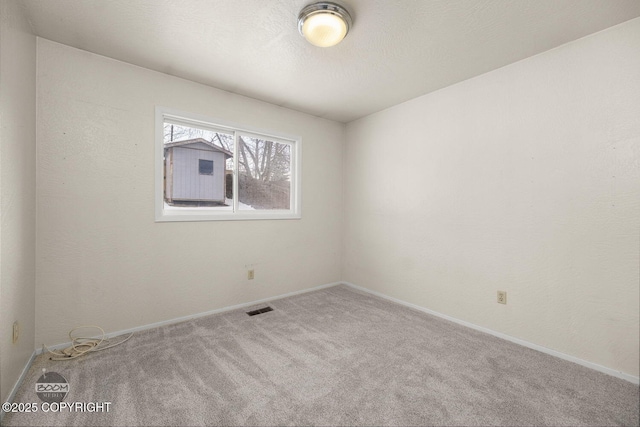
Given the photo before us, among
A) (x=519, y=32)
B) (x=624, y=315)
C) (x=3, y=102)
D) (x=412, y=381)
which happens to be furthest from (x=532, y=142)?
(x=3, y=102)

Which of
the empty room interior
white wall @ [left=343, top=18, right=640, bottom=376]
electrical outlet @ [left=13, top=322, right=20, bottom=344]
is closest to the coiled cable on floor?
the empty room interior

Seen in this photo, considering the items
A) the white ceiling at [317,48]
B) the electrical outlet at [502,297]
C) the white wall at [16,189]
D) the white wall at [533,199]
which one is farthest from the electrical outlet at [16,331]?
the electrical outlet at [502,297]

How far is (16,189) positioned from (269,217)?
6.77 feet

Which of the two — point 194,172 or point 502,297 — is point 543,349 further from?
point 194,172

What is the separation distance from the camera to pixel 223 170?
3.04m

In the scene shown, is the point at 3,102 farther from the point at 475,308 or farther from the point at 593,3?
the point at 475,308

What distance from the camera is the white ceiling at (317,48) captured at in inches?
66.9

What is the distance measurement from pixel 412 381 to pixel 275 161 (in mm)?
2733

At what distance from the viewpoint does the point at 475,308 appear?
8.41ft

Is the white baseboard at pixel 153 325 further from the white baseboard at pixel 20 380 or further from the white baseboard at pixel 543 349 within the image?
the white baseboard at pixel 543 349

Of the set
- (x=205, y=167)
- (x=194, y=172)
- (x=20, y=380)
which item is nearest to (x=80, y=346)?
(x=20, y=380)

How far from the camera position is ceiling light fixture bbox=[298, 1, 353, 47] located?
1673 millimetres

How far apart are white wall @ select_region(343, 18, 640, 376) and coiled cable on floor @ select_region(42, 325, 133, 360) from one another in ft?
9.54

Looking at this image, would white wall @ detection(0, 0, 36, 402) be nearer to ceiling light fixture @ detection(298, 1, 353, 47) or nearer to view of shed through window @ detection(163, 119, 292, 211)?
view of shed through window @ detection(163, 119, 292, 211)
